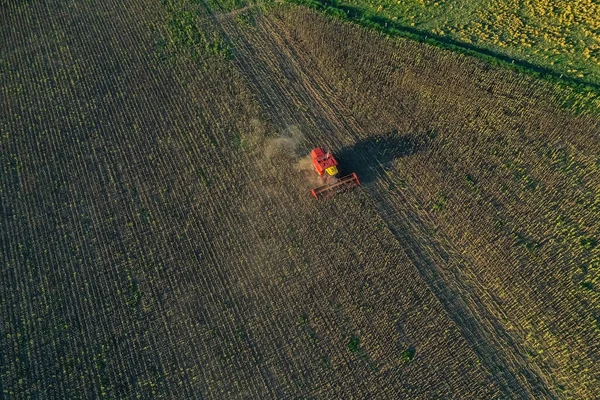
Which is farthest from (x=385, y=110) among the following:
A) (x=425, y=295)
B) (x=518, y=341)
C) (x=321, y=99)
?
(x=518, y=341)

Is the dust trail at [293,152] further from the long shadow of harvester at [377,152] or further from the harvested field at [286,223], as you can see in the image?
the long shadow of harvester at [377,152]

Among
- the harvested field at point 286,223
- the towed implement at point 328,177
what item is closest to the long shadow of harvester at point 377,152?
the harvested field at point 286,223

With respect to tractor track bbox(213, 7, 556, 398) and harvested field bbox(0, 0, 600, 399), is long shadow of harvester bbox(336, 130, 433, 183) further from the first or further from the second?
tractor track bbox(213, 7, 556, 398)

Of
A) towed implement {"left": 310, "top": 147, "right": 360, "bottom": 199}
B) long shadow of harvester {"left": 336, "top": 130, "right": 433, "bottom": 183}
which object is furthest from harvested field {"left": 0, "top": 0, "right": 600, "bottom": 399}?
towed implement {"left": 310, "top": 147, "right": 360, "bottom": 199}

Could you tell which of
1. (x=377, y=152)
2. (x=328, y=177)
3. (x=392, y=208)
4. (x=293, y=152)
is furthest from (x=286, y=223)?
(x=377, y=152)

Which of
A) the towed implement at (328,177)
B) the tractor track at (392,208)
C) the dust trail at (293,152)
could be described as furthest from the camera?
the dust trail at (293,152)

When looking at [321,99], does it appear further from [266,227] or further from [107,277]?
[107,277]
